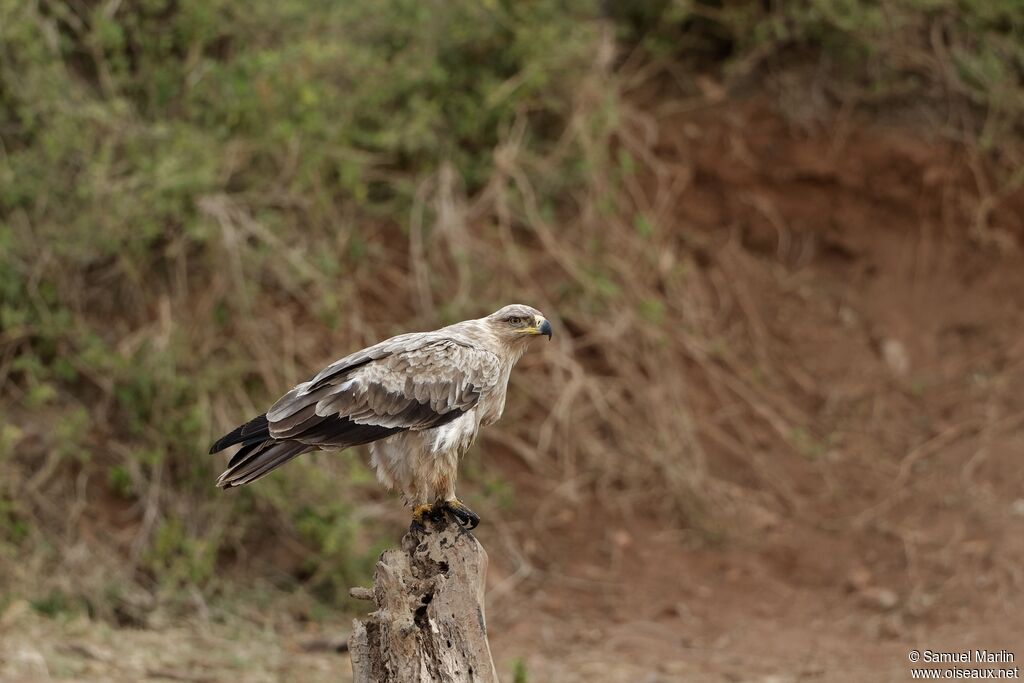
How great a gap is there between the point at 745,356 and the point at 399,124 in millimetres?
3047

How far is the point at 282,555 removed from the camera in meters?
8.30

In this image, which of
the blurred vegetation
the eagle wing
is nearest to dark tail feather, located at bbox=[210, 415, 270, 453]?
the eagle wing

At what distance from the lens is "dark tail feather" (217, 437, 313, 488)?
5020 mm

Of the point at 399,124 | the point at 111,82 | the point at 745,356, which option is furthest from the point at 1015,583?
the point at 111,82

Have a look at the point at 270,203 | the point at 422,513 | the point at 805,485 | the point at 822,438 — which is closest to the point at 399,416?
the point at 422,513

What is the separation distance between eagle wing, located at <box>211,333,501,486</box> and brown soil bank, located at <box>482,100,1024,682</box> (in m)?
2.71

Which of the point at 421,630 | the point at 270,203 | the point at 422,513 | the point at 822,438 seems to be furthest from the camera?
the point at 822,438

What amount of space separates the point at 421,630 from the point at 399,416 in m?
0.94

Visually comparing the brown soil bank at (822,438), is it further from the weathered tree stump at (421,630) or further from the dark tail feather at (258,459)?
the dark tail feather at (258,459)

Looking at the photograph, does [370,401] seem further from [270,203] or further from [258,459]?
[270,203]

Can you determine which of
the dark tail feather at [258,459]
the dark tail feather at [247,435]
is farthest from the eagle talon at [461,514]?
the dark tail feather at [247,435]

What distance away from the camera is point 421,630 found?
15.3 ft

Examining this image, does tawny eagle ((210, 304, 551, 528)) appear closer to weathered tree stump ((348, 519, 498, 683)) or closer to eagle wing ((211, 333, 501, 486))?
eagle wing ((211, 333, 501, 486))

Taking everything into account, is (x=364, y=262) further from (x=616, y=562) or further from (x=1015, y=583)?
(x=1015, y=583)
